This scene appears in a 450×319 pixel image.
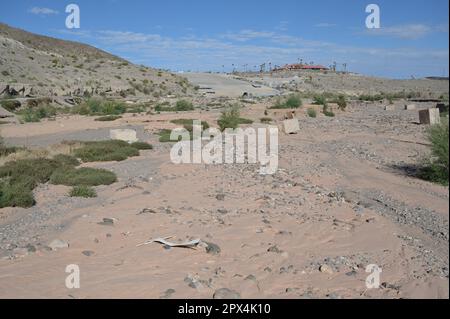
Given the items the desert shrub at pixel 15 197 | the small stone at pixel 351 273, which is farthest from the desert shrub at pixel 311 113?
the small stone at pixel 351 273

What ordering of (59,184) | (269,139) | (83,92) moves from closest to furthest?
1. (59,184)
2. (269,139)
3. (83,92)

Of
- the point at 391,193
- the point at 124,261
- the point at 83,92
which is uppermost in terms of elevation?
the point at 83,92

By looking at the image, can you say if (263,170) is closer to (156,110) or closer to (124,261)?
(124,261)

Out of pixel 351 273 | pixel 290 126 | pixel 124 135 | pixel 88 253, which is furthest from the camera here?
pixel 290 126

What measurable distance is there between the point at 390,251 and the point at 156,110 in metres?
31.6

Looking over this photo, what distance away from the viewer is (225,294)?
18.5ft

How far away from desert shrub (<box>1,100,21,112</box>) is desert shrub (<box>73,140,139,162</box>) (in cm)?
1950

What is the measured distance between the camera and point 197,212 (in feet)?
32.7

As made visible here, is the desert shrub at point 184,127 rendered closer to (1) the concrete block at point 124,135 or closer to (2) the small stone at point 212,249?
(1) the concrete block at point 124,135

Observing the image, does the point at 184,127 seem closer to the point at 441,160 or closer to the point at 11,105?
the point at 11,105

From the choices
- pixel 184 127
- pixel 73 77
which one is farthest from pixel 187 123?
pixel 73 77

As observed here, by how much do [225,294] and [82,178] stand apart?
8796 mm

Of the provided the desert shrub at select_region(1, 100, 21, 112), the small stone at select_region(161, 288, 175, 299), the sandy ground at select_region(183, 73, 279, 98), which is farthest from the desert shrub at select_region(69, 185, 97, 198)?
the sandy ground at select_region(183, 73, 279, 98)
